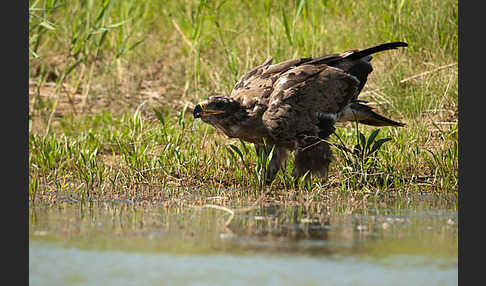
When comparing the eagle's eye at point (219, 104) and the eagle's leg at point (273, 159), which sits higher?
the eagle's eye at point (219, 104)

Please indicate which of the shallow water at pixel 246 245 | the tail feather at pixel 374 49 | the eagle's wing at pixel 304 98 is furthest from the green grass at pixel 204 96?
the tail feather at pixel 374 49

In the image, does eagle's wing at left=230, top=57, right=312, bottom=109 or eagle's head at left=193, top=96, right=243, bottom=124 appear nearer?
eagle's head at left=193, top=96, right=243, bottom=124

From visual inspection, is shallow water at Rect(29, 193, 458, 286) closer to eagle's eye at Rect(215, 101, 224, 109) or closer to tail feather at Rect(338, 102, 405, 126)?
eagle's eye at Rect(215, 101, 224, 109)

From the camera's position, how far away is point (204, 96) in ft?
28.9

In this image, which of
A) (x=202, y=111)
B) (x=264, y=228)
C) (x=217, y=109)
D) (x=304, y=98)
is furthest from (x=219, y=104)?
(x=264, y=228)

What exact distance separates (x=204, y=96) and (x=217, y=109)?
2.96 meters

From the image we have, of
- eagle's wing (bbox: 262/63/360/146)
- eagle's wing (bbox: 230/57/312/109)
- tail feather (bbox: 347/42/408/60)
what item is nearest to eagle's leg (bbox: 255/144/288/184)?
eagle's wing (bbox: 262/63/360/146)

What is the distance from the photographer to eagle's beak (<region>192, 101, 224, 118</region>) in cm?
580

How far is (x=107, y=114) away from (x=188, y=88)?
3.66 ft

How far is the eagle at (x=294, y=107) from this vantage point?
5973mm

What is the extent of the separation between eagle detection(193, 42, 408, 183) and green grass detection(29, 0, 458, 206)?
22cm

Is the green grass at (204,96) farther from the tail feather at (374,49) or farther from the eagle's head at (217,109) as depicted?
the tail feather at (374,49)

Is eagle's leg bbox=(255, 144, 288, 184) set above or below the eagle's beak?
below

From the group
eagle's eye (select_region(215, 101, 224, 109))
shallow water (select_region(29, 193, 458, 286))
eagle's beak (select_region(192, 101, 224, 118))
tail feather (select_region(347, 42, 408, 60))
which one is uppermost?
tail feather (select_region(347, 42, 408, 60))
